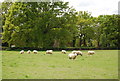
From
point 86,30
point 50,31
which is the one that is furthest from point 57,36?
point 86,30

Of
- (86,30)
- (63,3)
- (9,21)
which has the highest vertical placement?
(63,3)

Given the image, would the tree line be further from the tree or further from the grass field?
the grass field

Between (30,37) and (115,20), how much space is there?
27928 mm

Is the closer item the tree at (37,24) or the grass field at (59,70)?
the grass field at (59,70)

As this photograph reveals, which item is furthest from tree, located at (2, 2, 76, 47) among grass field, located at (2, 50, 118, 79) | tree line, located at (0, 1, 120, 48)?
grass field, located at (2, 50, 118, 79)

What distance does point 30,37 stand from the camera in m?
37.7

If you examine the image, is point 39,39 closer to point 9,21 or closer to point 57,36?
point 57,36

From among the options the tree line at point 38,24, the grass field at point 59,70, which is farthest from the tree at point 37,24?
the grass field at point 59,70

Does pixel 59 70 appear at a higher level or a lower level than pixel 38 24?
lower

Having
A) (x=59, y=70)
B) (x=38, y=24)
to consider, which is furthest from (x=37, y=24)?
(x=59, y=70)

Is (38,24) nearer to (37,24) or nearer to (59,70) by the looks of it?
(37,24)

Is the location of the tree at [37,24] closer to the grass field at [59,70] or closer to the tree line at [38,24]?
the tree line at [38,24]

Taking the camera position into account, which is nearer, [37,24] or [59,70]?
[59,70]

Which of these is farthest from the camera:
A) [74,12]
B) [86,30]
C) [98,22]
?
[98,22]
